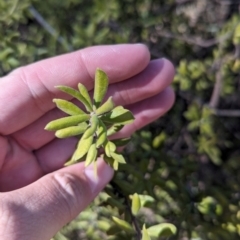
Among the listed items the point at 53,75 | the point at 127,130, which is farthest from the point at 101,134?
the point at 127,130

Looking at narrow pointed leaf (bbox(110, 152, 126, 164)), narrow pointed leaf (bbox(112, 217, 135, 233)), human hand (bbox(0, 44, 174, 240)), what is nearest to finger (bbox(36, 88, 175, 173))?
human hand (bbox(0, 44, 174, 240))

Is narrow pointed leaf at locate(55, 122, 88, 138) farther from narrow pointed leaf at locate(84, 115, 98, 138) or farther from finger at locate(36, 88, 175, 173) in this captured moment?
finger at locate(36, 88, 175, 173)

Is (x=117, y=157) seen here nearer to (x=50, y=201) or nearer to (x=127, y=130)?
(x=50, y=201)

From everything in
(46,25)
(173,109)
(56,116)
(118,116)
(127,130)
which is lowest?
(173,109)

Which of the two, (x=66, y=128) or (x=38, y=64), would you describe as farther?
(x=38, y=64)

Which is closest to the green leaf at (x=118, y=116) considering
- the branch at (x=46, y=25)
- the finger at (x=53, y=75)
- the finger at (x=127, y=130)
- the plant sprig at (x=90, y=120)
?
the plant sprig at (x=90, y=120)

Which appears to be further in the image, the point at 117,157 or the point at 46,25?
the point at 46,25

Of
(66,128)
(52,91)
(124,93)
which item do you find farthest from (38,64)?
(66,128)

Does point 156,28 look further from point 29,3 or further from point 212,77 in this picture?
point 29,3

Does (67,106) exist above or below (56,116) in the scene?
above
